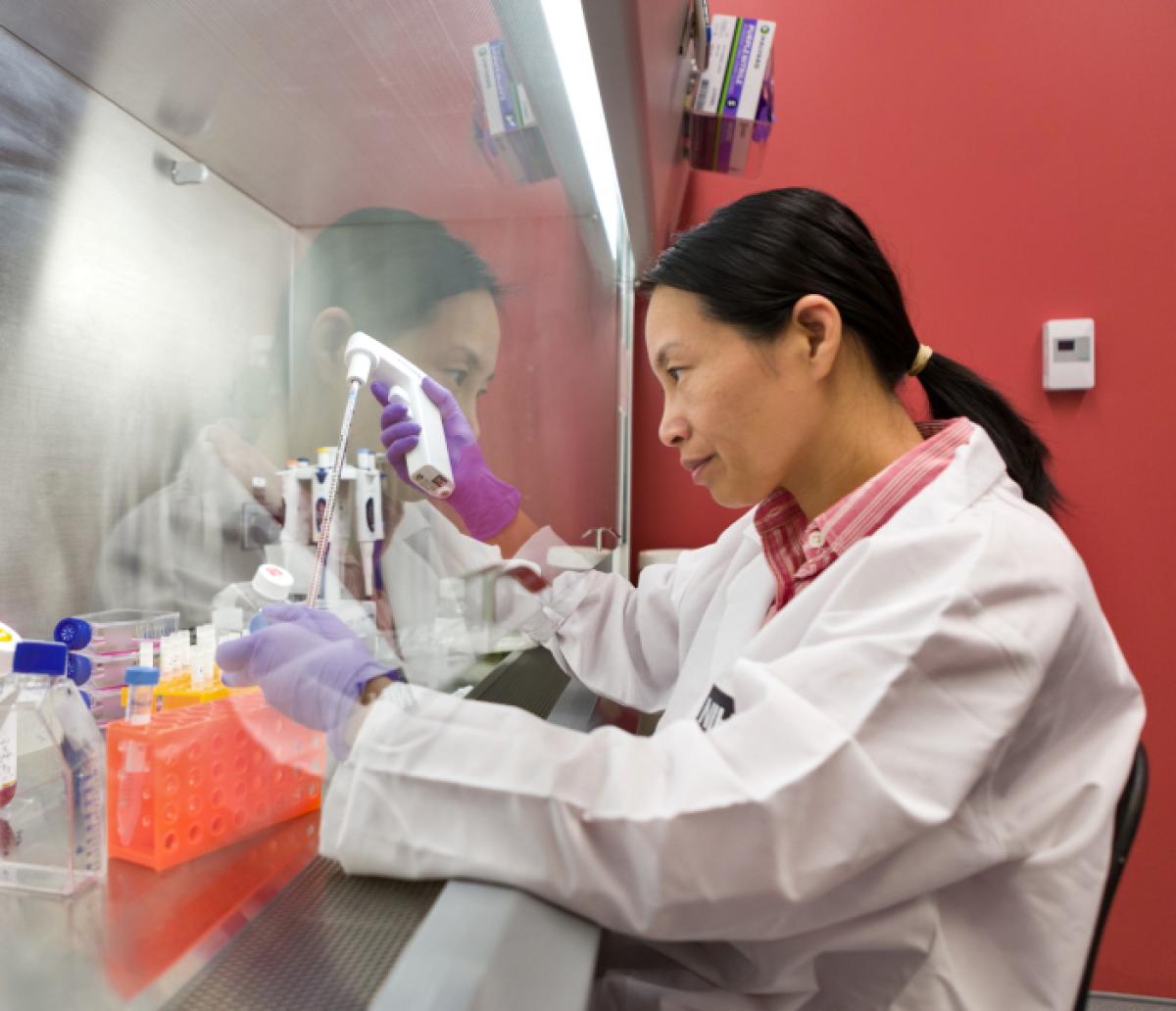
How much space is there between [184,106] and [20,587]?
628 mm

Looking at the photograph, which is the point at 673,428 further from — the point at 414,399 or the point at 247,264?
the point at 247,264

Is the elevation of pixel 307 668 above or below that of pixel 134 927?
above

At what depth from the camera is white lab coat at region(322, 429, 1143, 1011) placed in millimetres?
612

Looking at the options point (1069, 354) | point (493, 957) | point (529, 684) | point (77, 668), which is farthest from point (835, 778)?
point (1069, 354)

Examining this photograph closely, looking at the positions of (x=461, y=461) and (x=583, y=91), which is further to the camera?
(x=583, y=91)

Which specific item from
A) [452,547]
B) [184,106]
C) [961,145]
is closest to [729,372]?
[452,547]

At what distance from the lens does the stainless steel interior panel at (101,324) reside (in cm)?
103

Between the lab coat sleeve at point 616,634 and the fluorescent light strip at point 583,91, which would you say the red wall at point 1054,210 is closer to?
the fluorescent light strip at point 583,91

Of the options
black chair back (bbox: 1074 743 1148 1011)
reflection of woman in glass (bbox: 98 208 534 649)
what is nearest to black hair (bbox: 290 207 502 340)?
reflection of woman in glass (bbox: 98 208 534 649)

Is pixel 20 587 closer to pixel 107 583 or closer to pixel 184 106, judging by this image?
pixel 107 583

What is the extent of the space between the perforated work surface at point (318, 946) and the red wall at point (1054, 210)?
207 centimetres

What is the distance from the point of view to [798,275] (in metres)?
0.98

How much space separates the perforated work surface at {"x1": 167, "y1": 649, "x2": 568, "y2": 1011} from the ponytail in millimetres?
870

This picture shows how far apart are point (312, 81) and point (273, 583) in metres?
0.49
